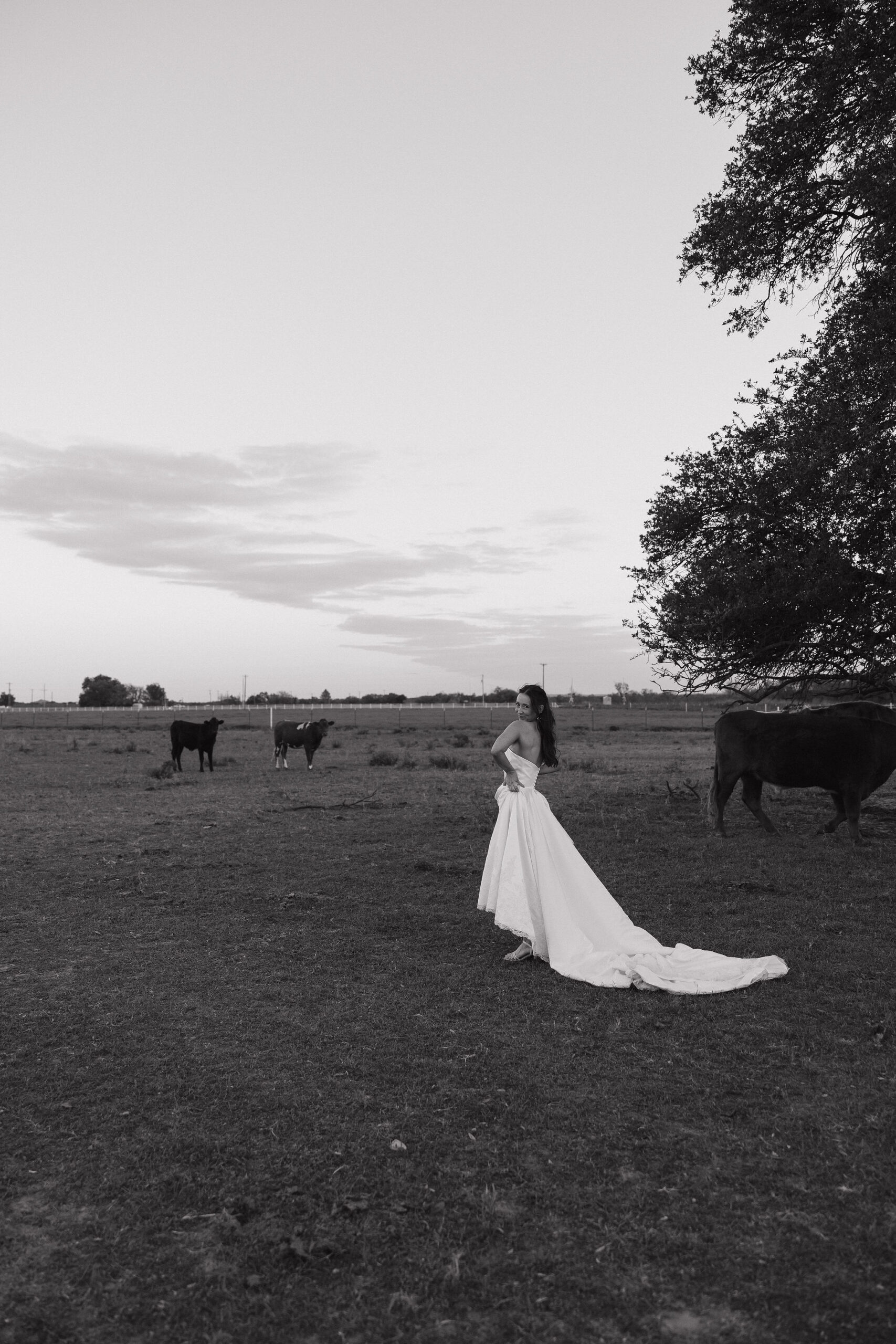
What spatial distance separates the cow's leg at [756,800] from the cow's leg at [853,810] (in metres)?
1.03

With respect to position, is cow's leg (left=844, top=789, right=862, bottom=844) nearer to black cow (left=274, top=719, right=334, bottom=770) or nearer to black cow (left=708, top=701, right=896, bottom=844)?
black cow (left=708, top=701, right=896, bottom=844)

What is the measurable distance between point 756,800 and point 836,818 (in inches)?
42.4

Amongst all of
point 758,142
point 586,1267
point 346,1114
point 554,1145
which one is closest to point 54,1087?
point 346,1114

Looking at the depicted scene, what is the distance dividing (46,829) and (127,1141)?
1043cm

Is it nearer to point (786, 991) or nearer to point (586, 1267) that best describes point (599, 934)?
point (786, 991)

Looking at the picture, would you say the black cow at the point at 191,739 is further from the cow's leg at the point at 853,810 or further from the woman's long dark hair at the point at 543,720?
the woman's long dark hair at the point at 543,720

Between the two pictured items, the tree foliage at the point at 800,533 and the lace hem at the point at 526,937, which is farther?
the tree foliage at the point at 800,533

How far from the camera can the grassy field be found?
9.92ft

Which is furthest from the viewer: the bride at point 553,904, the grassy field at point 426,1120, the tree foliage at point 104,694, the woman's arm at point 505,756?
the tree foliage at point 104,694

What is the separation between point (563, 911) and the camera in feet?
23.3

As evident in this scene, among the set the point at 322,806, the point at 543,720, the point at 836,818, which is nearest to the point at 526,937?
the point at 543,720

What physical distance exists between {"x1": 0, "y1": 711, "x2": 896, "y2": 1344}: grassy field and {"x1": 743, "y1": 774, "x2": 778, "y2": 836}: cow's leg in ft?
8.44

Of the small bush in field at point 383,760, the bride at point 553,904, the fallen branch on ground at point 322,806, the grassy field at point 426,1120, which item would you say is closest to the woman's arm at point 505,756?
the bride at point 553,904

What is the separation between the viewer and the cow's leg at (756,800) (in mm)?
12789
